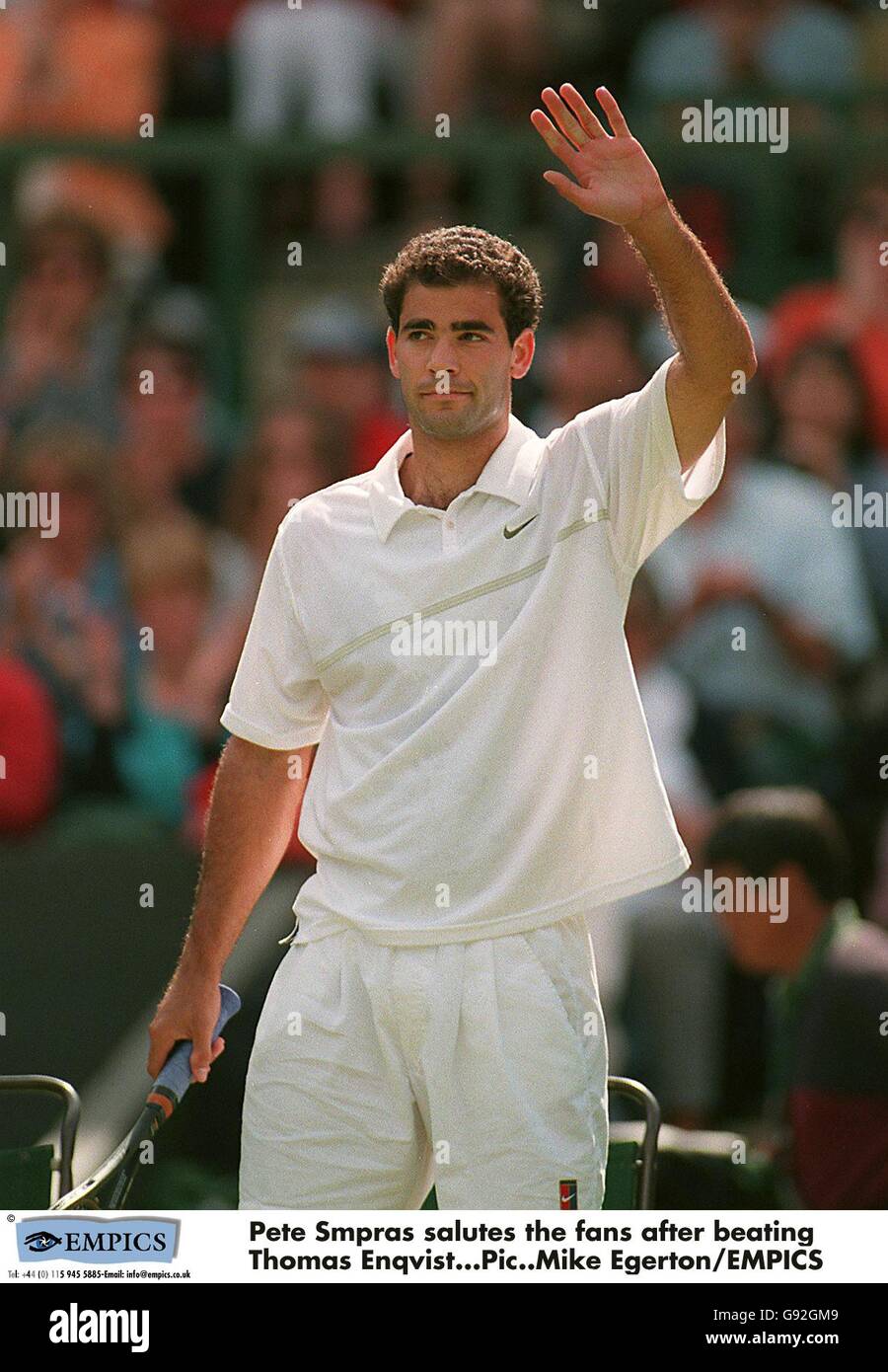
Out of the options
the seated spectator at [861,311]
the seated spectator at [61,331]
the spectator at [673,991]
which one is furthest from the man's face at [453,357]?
the seated spectator at [61,331]

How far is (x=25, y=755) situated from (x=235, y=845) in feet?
8.40

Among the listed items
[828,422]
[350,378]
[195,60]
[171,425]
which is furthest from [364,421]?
[195,60]

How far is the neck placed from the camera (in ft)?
11.0

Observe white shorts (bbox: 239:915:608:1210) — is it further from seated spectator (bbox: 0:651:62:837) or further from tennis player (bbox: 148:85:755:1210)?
seated spectator (bbox: 0:651:62:837)

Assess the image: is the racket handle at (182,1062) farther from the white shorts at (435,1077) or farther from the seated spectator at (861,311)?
the seated spectator at (861,311)

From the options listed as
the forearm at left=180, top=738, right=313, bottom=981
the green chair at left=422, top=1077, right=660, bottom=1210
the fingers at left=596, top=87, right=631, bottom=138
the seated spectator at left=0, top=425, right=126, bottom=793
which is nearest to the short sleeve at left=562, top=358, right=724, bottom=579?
the fingers at left=596, top=87, right=631, bottom=138

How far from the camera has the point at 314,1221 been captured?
3.35 m

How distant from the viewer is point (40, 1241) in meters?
3.54

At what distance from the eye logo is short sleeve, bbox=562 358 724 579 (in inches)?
51.4

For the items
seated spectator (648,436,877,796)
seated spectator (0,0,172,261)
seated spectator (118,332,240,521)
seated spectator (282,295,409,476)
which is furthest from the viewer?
seated spectator (0,0,172,261)

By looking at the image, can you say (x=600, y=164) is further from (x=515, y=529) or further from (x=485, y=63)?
(x=485, y=63)

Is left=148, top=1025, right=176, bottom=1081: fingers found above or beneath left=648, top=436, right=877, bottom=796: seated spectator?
beneath
